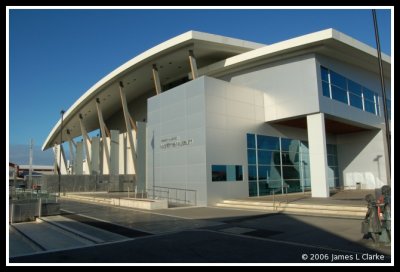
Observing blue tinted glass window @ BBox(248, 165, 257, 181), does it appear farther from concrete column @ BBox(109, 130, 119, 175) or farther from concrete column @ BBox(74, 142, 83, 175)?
concrete column @ BBox(74, 142, 83, 175)

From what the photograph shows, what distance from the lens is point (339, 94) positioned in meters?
26.2

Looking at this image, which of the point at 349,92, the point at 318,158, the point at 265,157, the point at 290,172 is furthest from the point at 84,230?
the point at 349,92

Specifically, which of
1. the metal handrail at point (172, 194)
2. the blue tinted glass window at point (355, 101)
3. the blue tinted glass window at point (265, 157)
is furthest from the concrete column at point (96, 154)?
the blue tinted glass window at point (355, 101)

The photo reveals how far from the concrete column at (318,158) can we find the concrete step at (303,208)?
16.0 ft

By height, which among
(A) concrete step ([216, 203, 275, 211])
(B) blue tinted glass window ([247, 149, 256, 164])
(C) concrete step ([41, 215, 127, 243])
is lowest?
(C) concrete step ([41, 215, 127, 243])

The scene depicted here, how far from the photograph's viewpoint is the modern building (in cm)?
2273

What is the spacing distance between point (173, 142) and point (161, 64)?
10.7 metres

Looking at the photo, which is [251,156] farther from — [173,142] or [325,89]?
[325,89]

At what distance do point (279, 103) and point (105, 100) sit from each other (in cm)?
2734

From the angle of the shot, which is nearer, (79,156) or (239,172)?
(239,172)

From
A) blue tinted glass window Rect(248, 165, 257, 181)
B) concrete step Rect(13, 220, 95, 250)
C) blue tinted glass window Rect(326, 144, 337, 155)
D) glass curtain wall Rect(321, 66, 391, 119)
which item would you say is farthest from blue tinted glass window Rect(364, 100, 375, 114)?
concrete step Rect(13, 220, 95, 250)

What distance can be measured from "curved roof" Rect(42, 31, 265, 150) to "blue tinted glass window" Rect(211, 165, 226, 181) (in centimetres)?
1091

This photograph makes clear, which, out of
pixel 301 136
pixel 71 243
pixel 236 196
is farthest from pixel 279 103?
pixel 71 243
